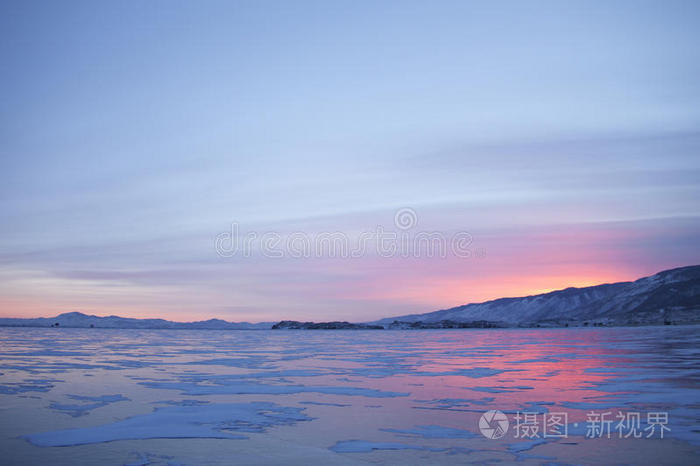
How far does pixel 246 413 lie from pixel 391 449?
3.56 meters

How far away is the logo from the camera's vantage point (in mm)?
7363

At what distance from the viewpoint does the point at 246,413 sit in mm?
9141

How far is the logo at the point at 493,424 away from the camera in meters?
7.36

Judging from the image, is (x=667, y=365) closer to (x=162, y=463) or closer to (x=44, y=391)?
(x=162, y=463)

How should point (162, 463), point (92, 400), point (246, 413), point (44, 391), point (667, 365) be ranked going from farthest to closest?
point (667, 365) → point (44, 391) → point (92, 400) → point (246, 413) → point (162, 463)

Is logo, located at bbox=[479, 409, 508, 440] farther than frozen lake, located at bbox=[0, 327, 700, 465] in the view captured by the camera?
Yes

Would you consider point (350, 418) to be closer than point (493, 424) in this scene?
No

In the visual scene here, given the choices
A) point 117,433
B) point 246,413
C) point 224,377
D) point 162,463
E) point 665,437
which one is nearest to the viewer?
point 162,463

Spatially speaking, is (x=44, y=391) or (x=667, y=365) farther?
(x=667, y=365)

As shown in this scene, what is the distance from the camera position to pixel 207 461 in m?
6.01

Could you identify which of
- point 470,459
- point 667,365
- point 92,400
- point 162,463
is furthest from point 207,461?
point 667,365

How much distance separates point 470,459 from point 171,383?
9565 millimetres

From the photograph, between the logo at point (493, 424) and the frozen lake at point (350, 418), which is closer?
the frozen lake at point (350, 418)

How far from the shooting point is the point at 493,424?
8.05 m
